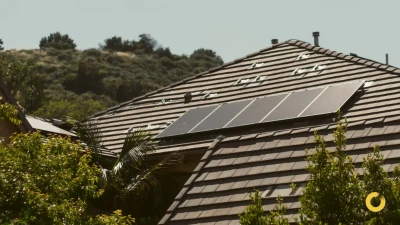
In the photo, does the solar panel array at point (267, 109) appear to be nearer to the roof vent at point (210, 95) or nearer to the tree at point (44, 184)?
the roof vent at point (210, 95)

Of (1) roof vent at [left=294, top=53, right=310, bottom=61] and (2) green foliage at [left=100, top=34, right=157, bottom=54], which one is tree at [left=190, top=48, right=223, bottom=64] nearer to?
(2) green foliage at [left=100, top=34, right=157, bottom=54]

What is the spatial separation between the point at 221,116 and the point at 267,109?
1312mm

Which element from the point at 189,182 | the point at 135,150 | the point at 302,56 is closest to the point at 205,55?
the point at 302,56

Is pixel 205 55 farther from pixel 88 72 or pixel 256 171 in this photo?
pixel 256 171

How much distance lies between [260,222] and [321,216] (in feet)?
2.31

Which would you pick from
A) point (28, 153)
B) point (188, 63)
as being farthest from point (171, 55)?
point (28, 153)

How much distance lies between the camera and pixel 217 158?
18.9 metres

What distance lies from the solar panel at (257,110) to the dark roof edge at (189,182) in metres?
1.78

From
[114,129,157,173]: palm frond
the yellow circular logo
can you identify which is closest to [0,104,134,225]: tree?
the yellow circular logo

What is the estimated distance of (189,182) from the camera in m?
18.3

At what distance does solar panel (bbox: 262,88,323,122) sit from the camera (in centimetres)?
2114

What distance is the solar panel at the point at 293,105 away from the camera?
832 inches

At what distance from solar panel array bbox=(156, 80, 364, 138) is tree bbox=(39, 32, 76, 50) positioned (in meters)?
72.9

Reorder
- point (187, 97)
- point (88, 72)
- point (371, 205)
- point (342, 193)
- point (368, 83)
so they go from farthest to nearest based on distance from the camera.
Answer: point (88, 72) → point (187, 97) → point (368, 83) → point (342, 193) → point (371, 205)
